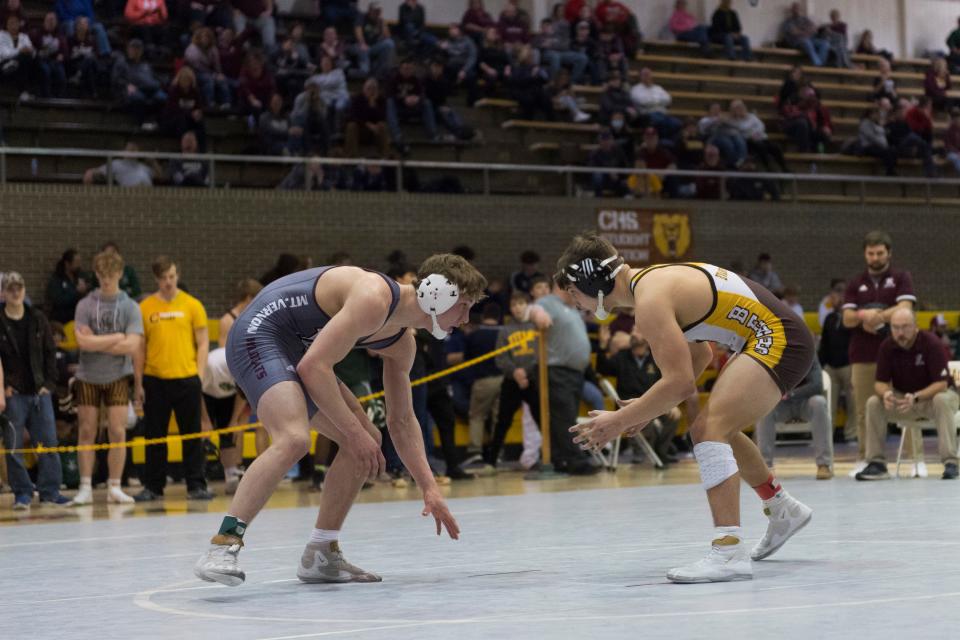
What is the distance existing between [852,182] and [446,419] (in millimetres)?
12315

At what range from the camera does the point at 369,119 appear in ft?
60.2

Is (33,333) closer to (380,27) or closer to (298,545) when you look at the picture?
(298,545)

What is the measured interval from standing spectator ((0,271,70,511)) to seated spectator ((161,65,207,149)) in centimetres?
668

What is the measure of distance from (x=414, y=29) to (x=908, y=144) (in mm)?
8550

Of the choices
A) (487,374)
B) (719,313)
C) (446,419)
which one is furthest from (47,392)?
(719,313)

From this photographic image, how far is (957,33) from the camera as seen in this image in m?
28.1

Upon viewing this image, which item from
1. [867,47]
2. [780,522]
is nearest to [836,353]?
[780,522]

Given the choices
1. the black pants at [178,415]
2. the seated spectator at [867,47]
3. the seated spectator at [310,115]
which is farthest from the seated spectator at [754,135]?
the black pants at [178,415]

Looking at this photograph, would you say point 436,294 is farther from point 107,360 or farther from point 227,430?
point 227,430

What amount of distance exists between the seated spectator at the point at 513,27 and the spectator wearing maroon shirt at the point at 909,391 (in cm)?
1139

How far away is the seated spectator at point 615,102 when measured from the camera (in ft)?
68.4

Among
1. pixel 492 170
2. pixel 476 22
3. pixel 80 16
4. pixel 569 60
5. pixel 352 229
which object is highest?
pixel 476 22

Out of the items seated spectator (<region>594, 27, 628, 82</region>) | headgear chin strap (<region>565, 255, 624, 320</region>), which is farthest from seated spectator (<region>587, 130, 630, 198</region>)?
headgear chin strap (<region>565, 255, 624, 320</region>)

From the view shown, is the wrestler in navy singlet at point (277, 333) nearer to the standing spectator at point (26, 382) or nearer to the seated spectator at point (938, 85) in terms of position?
the standing spectator at point (26, 382)
